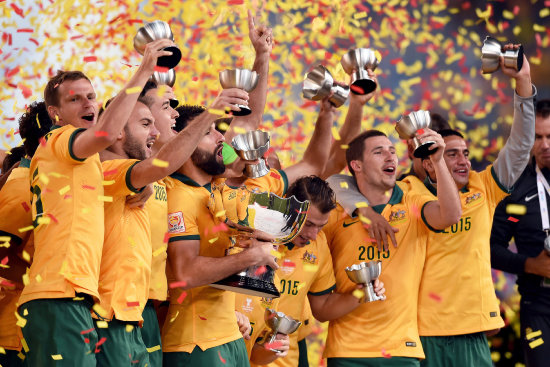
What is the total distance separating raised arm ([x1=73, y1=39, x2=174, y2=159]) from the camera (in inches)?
117

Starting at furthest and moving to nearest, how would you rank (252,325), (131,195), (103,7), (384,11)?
(384,11) → (103,7) → (252,325) → (131,195)

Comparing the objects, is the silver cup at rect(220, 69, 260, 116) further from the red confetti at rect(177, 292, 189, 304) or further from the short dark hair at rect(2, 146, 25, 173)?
the short dark hair at rect(2, 146, 25, 173)

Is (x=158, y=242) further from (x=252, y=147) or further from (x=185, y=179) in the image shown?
(x=252, y=147)

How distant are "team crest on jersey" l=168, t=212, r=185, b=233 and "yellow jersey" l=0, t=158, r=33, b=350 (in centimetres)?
68

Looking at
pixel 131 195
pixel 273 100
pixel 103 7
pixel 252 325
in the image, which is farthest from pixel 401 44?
pixel 131 195

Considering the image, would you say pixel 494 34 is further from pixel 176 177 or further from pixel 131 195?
pixel 131 195

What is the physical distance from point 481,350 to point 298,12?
13.9 ft

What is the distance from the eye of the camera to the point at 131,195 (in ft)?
11.2

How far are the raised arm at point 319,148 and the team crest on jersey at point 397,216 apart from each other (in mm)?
492

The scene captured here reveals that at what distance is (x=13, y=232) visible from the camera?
3.77m

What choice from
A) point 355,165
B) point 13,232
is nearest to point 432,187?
point 355,165

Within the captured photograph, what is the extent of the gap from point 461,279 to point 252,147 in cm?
155

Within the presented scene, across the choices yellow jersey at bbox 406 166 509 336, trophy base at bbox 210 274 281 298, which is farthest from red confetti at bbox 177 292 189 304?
yellow jersey at bbox 406 166 509 336

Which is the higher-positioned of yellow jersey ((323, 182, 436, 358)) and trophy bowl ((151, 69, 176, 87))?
trophy bowl ((151, 69, 176, 87))
